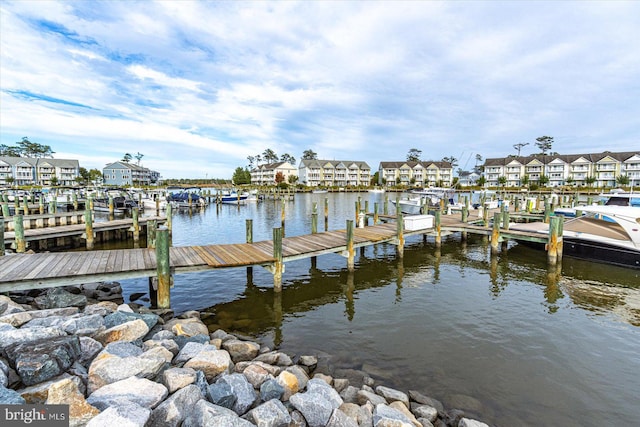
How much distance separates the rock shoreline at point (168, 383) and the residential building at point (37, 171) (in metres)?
113

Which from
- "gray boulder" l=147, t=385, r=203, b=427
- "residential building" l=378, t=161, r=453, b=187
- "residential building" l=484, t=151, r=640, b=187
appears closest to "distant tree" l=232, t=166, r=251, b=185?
"residential building" l=378, t=161, r=453, b=187

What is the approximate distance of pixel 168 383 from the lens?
17.1ft

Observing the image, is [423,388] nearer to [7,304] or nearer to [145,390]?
[145,390]

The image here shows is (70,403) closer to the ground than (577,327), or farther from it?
farther from it

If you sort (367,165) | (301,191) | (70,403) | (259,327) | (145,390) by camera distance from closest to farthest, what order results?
(70,403) → (145,390) → (259,327) → (301,191) → (367,165)

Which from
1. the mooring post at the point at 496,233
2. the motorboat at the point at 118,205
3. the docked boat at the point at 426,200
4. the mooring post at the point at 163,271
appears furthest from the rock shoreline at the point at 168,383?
the motorboat at the point at 118,205

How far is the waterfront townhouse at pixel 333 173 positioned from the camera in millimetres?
114312

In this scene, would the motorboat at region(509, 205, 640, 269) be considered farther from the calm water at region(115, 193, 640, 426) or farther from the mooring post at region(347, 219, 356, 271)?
the mooring post at region(347, 219, 356, 271)

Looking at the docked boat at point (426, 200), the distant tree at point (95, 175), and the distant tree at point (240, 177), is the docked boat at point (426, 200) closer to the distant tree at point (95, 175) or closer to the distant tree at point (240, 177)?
the distant tree at point (240, 177)

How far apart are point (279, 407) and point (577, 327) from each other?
9.63 m

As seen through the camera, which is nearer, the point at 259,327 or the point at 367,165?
the point at 259,327

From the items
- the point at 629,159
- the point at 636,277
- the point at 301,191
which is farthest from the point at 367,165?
the point at 636,277

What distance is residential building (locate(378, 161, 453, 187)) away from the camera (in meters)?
116

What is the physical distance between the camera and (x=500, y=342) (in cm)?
900
